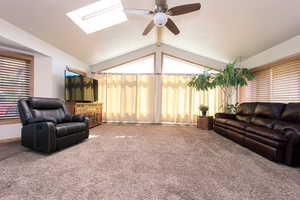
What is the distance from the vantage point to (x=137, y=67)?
540cm

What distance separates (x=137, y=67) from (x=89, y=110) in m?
2.45

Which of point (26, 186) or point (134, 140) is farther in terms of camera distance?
point (134, 140)

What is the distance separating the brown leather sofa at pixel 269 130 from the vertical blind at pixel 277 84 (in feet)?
2.24

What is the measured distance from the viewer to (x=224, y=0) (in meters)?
2.51

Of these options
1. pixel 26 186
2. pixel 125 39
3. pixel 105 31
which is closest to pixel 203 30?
pixel 125 39

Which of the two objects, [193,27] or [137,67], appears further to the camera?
[137,67]

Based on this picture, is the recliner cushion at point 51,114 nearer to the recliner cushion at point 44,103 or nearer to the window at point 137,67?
the recliner cushion at point 44,103

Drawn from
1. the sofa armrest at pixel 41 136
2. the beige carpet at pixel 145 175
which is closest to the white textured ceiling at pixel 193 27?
the sofa armrest at pixel 41 136

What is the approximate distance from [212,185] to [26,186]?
1956 millimetres

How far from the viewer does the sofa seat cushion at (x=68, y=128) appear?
2.37 meters

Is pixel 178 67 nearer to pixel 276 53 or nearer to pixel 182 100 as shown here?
pixel 182 100

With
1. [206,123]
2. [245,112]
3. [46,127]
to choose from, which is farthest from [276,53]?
[46,127]

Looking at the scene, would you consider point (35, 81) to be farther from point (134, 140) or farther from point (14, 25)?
point (134, 140)

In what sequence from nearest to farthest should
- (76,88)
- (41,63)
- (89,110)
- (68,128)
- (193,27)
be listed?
(68,128) → (41,63) → (193,27) → (76,88) → (89,110)
